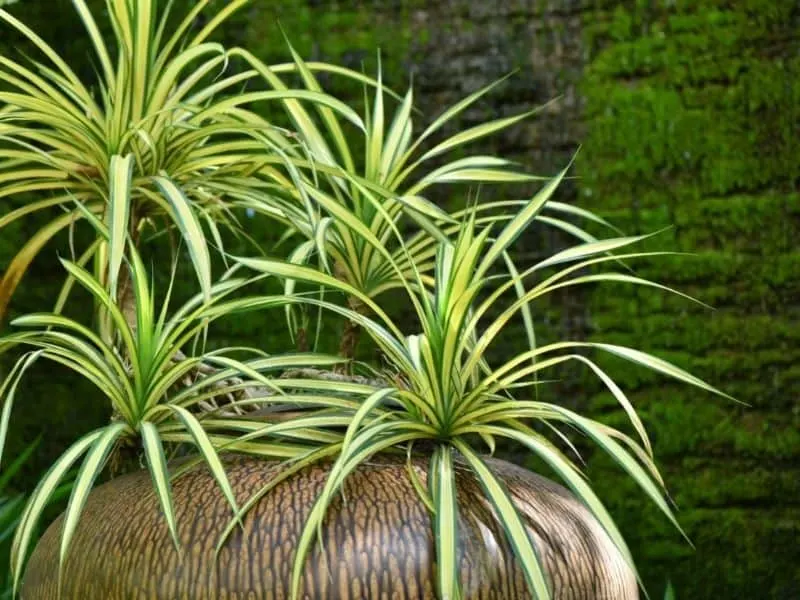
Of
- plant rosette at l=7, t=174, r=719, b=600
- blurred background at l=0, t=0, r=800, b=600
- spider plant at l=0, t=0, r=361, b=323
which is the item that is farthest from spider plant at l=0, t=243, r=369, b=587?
blurred background at l=0, t=0, r=800, b=600

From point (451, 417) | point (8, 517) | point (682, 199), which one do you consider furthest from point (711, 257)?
point (8, 517)

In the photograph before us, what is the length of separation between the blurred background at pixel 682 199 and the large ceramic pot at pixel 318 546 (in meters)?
1.13

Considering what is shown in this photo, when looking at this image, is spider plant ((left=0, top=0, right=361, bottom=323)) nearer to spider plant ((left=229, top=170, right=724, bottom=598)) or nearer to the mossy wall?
spider plant ((left=229, top=170, right=724, bottom=598))

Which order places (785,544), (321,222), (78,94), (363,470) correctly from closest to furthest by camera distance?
(363,470)
(321,222)
(78,94)
(785,544)

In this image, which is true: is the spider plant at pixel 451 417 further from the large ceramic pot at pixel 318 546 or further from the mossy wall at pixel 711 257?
the mossy wall at pixel 711 257

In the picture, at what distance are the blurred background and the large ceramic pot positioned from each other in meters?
1.13

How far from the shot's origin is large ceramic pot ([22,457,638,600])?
1.06m

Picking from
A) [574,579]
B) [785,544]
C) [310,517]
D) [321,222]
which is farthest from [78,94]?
[785,544]

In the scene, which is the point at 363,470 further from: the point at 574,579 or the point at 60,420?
the point at 60,420

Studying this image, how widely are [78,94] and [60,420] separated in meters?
1.26

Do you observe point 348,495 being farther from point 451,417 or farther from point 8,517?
point 8,517

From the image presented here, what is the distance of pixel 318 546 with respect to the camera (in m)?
1.06

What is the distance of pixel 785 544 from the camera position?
7.29ft

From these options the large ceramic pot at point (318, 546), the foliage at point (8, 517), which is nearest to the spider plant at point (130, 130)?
the large ceramic pot at point (318, 546)
